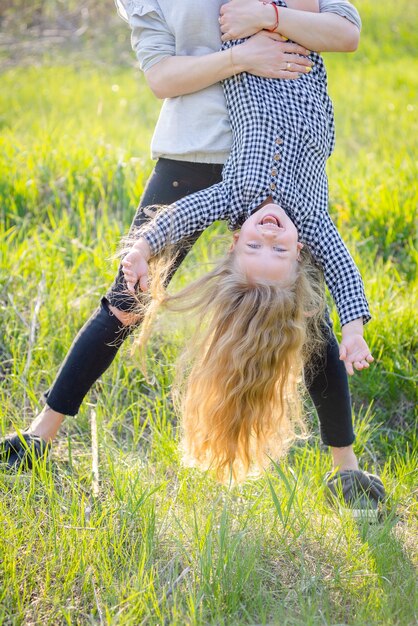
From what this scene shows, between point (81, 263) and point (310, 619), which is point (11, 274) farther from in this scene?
point (310, 619)

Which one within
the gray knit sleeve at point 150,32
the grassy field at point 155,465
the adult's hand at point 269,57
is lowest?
the grassy field at point 155,465

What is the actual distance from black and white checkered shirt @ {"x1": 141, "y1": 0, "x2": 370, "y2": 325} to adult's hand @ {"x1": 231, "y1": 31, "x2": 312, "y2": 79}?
5 centimetres

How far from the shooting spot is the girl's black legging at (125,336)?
263cm

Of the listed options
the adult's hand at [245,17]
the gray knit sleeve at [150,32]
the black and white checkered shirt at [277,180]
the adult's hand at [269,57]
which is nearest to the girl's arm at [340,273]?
the black and white checkered shirt at [277,180]

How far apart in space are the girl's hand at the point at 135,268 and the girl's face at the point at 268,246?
0.29 m

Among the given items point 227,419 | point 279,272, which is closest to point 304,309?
point 279,272

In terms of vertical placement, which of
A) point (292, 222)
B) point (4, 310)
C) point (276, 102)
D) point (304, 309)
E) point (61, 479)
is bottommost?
point (61, 479)

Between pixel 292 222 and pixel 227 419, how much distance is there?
0.65 meters

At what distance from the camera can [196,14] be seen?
252 centimetres

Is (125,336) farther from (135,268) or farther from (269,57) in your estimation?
(269,57)

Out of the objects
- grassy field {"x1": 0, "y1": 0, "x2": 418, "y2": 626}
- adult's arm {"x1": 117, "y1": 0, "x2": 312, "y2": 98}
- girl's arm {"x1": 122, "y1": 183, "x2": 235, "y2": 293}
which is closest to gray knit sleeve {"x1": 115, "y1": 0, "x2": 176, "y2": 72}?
adult's arm {"x1": 117, "y1": 0, "x2": 312, "y2": 98}

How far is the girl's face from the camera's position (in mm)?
2361

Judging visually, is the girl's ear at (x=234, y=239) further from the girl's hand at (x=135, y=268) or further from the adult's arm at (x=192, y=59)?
the adult's arm at (x=192, y=59)

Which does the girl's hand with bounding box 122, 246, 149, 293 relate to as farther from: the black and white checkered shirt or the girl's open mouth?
the girl's open mouth
